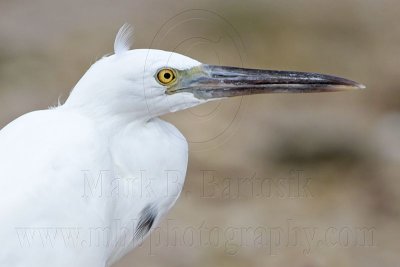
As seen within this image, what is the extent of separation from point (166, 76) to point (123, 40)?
0.14 m

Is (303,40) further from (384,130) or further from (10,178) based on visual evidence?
(10,178)

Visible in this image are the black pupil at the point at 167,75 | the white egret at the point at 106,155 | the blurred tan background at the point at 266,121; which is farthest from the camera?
the blurred tan background at the point at 266,121

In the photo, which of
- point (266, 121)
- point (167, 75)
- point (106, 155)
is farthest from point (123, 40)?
point (266, 121)

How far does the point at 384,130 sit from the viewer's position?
4.84 m

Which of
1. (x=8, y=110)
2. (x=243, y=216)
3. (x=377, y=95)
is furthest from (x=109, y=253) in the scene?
(x=377, y=95)

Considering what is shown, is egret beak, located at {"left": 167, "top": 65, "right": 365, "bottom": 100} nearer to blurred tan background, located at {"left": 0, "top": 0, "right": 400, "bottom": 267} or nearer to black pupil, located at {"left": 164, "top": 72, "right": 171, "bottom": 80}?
black pupil, located at {"left": 164, "top": 72, "right": 171, "bottom": 80}

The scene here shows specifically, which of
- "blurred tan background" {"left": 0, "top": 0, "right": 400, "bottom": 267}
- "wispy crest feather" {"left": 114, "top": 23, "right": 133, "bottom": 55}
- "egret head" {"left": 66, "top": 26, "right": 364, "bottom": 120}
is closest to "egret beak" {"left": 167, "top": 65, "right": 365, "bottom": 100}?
"egret head" {"left": 66, "top": 26, "right": 364, "bottom": 120}

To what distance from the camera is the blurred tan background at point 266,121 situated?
403 cm

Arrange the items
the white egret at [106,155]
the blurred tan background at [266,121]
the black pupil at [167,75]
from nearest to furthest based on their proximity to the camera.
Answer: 1. the white egret at [106,155]
2. the black pupil at [167,75]
3. the blurred tan background at [266,121]

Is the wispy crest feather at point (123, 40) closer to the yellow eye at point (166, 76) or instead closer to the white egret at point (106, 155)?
the white egret at point (106, 155)

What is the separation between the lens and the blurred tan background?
→ 159 inches

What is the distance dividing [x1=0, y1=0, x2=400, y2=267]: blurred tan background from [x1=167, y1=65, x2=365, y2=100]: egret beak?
1772 millimetres

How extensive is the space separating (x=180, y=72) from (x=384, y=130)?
3.13 m

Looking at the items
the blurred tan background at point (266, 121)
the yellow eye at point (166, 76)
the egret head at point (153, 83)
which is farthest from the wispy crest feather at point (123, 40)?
the blurred tan background at point (266, 121)
